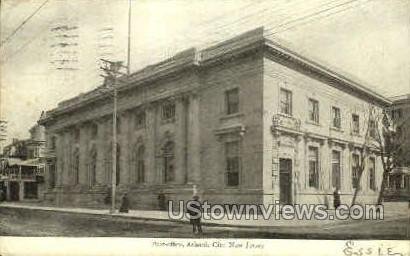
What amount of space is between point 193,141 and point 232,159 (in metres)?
0.49

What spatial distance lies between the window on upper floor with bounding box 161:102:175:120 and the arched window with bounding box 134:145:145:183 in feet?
1.59

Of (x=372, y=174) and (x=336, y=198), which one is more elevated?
(x=372, y=174)

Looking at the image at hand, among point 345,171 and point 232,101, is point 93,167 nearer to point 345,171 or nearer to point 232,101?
point 232,101

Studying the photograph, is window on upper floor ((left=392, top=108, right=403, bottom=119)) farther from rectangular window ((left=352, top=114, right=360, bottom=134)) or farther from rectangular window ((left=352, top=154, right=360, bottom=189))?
rectangular window ((left=352, top=154, right=360, bottom=189))

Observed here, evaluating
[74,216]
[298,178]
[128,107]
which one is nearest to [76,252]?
[74,216]

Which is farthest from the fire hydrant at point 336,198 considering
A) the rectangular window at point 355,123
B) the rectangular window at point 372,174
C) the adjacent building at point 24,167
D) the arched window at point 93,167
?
the adjacent building at point 24,167

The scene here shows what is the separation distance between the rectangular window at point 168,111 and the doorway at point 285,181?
1.47 meters

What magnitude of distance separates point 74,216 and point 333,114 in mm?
3109

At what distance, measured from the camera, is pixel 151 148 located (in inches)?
270

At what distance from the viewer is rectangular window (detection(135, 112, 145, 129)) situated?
6.96m

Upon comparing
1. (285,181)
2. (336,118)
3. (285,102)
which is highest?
(285,102)

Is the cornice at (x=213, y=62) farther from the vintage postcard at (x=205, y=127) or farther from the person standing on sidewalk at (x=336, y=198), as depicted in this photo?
the person standing on sidewalk at (x=336, y=198)

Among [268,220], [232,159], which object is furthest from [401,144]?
[232,159]

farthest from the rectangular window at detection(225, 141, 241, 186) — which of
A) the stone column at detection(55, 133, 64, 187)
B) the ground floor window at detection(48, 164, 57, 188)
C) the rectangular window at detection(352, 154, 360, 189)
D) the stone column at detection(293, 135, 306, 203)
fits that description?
the ground floor window at detection(48, 164, 57, 188)
